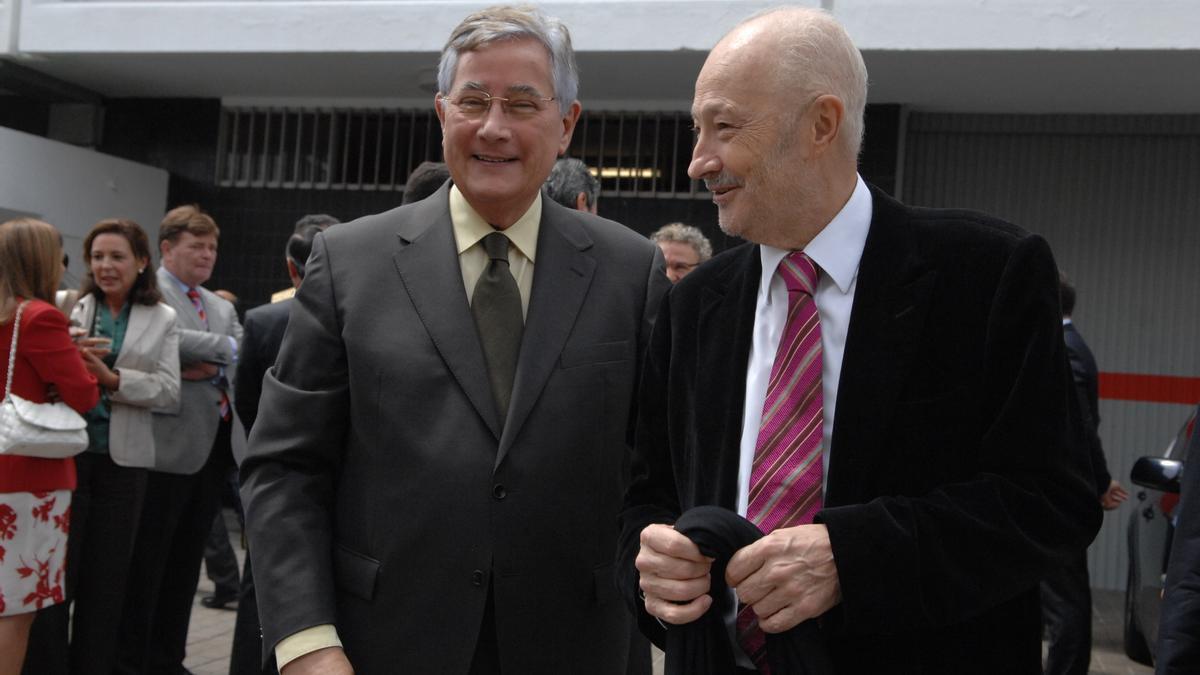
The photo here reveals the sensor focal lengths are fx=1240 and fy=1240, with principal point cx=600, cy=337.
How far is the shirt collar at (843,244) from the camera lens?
202 cm

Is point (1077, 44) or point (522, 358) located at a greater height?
point (1077, 44)

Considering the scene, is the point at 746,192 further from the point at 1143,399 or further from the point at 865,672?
the point at 1143,399

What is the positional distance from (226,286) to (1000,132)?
7.08 m

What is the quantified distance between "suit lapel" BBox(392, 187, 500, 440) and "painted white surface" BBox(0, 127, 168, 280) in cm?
850

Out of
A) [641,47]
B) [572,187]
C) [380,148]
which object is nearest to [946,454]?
[572,187]

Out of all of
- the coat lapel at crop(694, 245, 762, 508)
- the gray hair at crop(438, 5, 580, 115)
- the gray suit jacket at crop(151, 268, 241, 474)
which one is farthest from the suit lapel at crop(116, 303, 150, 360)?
the coat lapel at crop(694, 245, 762, 508)

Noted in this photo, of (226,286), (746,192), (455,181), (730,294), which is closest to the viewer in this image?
(746,192)

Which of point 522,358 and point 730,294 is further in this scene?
point 522,358

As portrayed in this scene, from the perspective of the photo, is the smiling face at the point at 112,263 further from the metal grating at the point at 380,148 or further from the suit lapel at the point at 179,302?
the metal grating at the point at 380,148

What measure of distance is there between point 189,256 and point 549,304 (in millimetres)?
4237

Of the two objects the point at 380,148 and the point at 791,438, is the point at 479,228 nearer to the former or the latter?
the point at 791,438

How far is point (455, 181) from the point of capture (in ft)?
8.57

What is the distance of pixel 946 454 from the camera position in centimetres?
190

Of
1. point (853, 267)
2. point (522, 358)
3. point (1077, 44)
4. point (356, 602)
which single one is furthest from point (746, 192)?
point (1077, 44)
